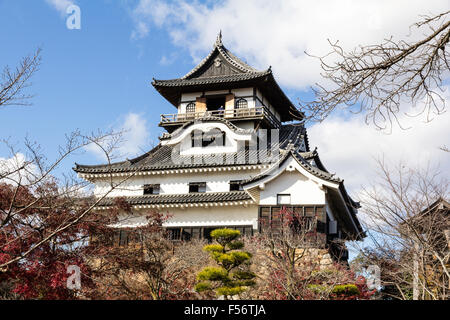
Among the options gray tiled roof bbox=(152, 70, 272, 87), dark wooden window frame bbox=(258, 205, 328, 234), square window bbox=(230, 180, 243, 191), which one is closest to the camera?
dark wooden window frame bbox=(258, 205, 328, 234)

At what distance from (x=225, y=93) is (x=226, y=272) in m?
15.0

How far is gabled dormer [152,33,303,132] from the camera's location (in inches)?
1067

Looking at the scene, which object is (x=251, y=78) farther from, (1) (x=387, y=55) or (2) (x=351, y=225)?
(1) (x=387, y=55)

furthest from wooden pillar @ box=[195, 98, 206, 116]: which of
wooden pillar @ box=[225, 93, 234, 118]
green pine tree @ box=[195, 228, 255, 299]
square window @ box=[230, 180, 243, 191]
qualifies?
green pine tree @ box=[195, 228, 255, 299]

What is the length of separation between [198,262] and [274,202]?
5.06m

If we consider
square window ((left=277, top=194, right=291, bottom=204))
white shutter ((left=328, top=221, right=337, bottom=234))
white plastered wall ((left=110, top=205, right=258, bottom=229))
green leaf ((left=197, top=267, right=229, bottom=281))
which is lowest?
green leaf ((left=197, top=267, right=229, bottom=281))

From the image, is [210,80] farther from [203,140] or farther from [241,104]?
[203,140]

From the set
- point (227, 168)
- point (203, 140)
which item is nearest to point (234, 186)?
point (227, 168)

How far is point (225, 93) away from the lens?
93.1ft

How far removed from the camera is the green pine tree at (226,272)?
1512 centimetres

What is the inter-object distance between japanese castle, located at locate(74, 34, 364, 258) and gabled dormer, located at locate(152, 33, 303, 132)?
0.06 m

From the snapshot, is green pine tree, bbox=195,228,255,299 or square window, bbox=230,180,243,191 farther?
square window, bbox=230,180,243,191

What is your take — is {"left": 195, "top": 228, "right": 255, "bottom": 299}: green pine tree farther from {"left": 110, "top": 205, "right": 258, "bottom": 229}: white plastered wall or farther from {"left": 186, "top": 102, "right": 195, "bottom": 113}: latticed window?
{"left": 186, "top": 102, "right": 195, "bottom": 113}: latticed window
